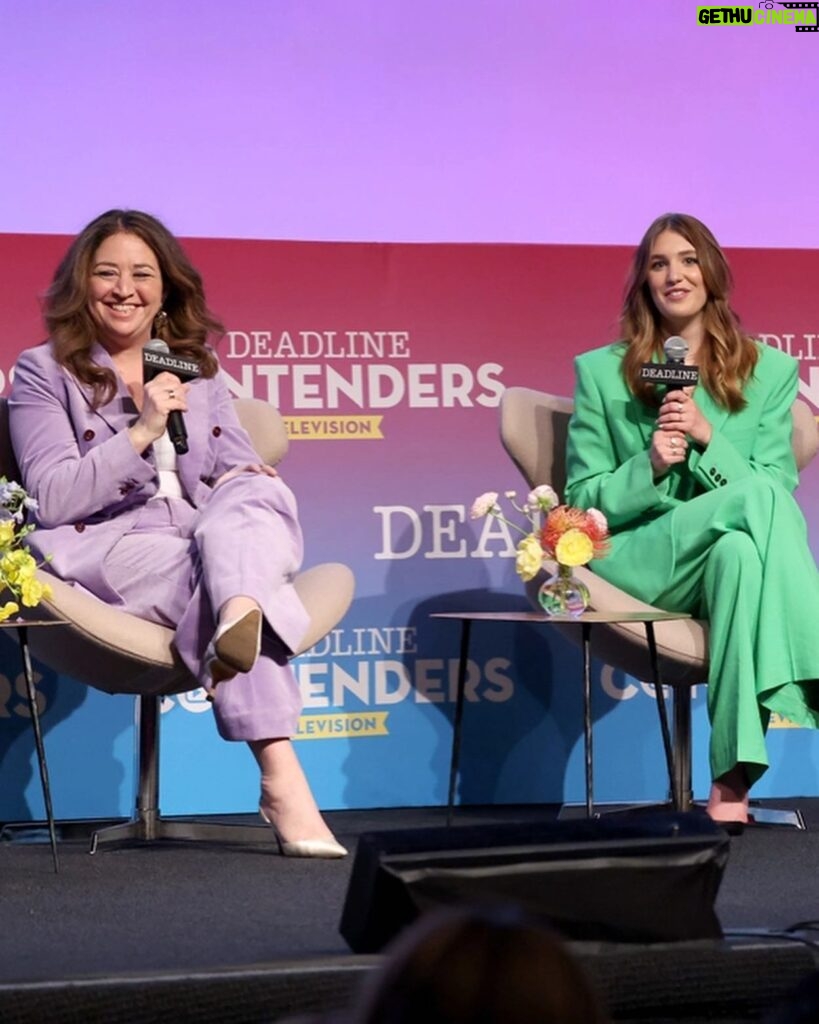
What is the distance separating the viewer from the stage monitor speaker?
2084 mm

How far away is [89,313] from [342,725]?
1210 mm

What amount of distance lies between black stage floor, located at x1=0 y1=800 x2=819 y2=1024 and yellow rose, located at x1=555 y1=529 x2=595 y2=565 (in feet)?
2.16

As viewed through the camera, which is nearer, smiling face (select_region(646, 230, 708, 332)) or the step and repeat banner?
smiling face (select_region(646, 230, 708, 332))

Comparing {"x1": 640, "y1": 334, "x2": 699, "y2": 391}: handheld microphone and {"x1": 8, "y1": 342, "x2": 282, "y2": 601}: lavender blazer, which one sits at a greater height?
{"x1": 640, "y1": 334, "x2": 699, "y2": 391}: handheld microphone

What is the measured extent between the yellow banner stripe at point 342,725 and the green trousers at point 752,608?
2.94 feet

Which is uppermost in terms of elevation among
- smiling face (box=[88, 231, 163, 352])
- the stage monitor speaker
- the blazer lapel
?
smiling face (box=[88, 231, 163, 352])

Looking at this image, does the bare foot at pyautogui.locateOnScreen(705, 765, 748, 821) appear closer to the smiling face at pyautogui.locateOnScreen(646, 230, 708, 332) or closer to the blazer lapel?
the smiling face at pyautogui.locateOnScreen(646, 230, 708, 332)

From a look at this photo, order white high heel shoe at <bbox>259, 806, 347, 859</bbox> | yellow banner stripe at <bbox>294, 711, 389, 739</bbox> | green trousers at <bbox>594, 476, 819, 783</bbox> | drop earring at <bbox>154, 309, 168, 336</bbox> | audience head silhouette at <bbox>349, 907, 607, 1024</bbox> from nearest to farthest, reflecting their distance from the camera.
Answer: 1. audience head silhouette at <bbox>349, 907, 607, 1024</bbox>
2. white high heel shoe at <bbox>259, 806, 347, 859</bbox>
3. green trousers at <bbox>594, 476, 819, 783</bbox>
4. drop earring at <bbox>154, 309, 168, 336</bbox>
5. yellow banner stripe at <bbox>294, 711, 389, 739</bbox>

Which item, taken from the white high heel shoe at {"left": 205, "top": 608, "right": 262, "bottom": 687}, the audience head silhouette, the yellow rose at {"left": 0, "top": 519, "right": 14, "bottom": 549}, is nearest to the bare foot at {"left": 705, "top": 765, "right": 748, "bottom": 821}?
the white high heel shoe at {"left": 205, "top": 608, "right": 262, "bottom": 687}

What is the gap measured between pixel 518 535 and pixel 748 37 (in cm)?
167

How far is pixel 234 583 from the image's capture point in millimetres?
3412

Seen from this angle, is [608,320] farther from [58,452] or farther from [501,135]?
[58,452]

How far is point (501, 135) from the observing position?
5035mm

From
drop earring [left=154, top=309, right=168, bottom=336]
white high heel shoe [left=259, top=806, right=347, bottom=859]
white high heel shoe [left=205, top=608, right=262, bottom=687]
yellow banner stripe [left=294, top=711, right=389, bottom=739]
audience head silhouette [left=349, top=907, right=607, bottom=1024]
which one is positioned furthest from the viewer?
yellow banner stripe [left=294, top=711, right=389, bottom=739]
